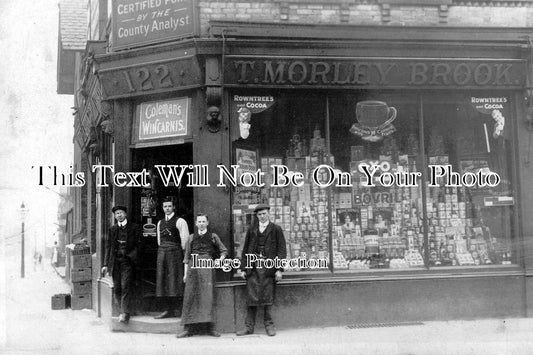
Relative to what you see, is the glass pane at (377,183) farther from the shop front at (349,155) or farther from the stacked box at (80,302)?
the stacked box at (80,302)

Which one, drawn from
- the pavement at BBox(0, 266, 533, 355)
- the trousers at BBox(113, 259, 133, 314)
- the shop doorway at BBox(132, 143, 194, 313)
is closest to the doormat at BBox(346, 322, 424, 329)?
the pavement at BBox(0, 266, 533, 355)

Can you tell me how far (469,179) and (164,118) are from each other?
5268 millimetres

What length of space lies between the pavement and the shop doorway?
92 centimetres

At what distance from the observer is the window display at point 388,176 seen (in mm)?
9461

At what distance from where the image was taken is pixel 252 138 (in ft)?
30.7

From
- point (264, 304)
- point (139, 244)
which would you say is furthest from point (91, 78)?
point (264, 304)

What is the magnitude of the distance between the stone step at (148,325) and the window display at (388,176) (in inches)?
85.3

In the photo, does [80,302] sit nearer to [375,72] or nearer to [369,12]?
[375,72]

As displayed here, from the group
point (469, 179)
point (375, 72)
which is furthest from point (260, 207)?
point (469, 179)

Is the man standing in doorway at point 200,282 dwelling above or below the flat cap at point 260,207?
below

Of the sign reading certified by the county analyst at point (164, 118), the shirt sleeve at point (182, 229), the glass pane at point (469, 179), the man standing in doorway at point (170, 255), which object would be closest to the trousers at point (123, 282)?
the man standing in doorway at point (170, 255)

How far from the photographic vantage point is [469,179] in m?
9.91

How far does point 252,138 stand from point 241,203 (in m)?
1.08

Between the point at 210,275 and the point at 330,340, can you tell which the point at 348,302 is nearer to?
the point at 330,340
